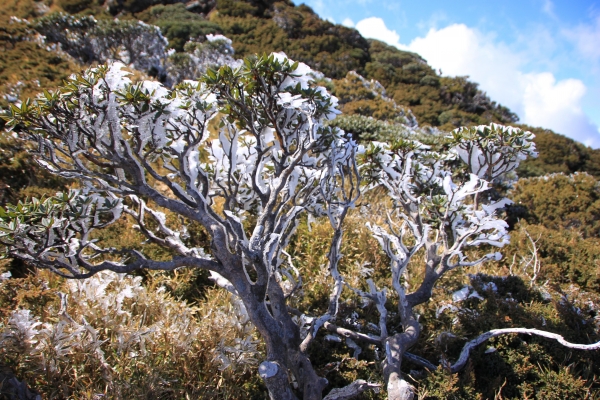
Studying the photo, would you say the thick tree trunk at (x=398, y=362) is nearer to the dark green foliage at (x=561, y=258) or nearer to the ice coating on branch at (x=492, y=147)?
the ice coating on branch at (x=492, y=147)

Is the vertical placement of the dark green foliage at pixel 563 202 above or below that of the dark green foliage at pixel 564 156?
below

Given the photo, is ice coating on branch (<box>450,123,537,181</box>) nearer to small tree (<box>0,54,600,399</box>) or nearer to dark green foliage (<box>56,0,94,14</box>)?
small tree (<box>0,54,600,399</box>)

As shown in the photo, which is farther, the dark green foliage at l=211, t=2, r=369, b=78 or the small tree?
the dark green foliage at l=211, t=2, r=369, b=78

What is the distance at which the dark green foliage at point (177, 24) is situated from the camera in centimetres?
2650

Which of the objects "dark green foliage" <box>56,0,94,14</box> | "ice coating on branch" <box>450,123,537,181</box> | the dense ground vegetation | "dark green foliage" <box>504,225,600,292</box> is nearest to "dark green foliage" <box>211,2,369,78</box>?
"dark green foliage" <box>56,0,94,14</box>

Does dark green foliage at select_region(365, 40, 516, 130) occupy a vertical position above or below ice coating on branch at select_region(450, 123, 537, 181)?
above

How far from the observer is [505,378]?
279cm

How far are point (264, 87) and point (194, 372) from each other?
93.4 inches

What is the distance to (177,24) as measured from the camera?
27266 mm

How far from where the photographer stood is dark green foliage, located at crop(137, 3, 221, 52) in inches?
1043

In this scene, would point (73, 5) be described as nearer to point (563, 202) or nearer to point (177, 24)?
point (177, 24)

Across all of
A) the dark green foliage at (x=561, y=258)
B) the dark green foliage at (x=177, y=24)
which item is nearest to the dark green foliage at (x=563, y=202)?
the dark green foliage at (x=561, y=258)

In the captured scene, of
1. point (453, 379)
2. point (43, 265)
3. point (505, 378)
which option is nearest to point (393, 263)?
point (453, 379)

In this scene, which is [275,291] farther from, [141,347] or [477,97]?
[477,97]
